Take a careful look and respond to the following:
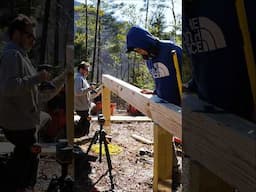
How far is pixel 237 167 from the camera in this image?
627 mm

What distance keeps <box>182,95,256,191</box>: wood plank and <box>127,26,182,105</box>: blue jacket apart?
7.86ft

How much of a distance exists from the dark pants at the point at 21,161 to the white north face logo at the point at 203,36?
200 cm

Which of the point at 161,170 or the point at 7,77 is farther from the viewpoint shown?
the point at 161,170

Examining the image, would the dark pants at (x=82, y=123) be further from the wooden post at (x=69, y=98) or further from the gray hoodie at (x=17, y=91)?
the gray hoodie at (x=17, y=91)

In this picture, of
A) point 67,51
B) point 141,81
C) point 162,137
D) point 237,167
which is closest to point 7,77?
point 67,51

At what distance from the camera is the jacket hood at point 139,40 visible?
3.26 metres

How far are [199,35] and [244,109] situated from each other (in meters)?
0.16

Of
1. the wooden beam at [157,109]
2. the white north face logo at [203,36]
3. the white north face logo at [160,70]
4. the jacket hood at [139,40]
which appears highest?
the jacket hood at [139,40]

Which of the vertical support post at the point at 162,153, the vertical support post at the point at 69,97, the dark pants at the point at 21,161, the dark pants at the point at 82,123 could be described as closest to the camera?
the dark pants at the point at 21,161

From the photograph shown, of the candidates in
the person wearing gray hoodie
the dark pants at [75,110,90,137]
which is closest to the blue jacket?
the person wearing gray hoodie

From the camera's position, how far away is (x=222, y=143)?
68 centimetres

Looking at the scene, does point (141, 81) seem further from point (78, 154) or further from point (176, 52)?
point (176, 52)

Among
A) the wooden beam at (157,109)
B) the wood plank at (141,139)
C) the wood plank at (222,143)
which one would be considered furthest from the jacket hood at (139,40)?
the wood plank at (141,139)

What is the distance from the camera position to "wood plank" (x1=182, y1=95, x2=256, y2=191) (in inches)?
23.6
